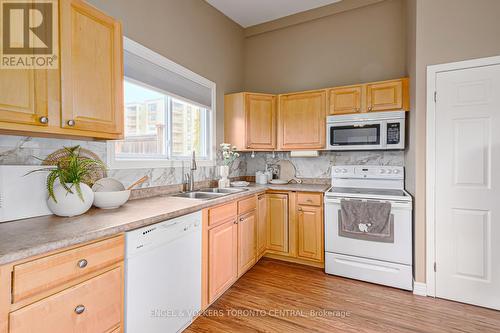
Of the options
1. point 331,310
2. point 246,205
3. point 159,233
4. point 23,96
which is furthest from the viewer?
point 246,205

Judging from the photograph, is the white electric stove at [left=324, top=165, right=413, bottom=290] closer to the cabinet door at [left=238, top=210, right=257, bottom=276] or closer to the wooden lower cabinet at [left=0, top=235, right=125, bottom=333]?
the cabinet door at [left=238, top=210, right=257, bottom=276]

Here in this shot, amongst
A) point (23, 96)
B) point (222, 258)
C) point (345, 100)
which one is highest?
point (345, 100)

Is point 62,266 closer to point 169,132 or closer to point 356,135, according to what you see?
point 169,132

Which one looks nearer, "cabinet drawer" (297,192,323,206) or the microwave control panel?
the microwave control panel

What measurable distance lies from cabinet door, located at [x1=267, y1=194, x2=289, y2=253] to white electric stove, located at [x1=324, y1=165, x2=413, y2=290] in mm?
521

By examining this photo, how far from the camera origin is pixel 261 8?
11.5 feet

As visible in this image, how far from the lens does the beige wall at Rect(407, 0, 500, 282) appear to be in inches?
84.6

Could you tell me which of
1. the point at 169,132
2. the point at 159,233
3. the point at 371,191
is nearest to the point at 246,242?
the point at 159,233

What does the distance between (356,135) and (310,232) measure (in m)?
1.29

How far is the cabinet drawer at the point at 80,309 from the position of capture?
39.1 inches

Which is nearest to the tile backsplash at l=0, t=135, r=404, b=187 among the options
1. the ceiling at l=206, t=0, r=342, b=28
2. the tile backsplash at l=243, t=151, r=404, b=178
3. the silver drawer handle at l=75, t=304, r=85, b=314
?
the tile backsplash at l=243, t=151, r=404, b=178

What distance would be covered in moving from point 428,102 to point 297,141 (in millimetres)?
1491

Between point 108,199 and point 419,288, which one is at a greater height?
point 108,199

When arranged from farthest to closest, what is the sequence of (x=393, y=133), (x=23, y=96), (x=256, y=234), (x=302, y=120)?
(x=302, y=120) → (x=256, y=234) → (x=393, y=133) → (x=23, y=96)
